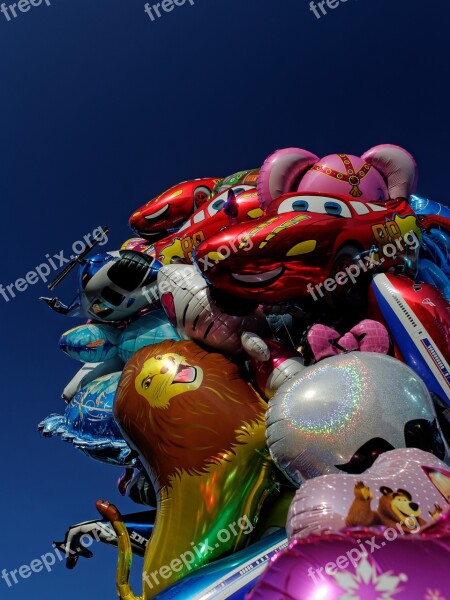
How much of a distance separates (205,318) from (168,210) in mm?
1849

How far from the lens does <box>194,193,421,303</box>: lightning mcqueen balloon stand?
108 inches

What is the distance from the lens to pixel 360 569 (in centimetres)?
117

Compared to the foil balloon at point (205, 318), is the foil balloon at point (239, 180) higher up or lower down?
higher up

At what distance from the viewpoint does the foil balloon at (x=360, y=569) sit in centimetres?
113

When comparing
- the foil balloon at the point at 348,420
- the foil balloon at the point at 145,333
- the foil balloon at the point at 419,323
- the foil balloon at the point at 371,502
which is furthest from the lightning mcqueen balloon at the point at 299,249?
the foil balloon at the point at 371,502

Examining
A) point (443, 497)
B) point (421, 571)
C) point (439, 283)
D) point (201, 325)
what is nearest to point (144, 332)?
point (201, 325)

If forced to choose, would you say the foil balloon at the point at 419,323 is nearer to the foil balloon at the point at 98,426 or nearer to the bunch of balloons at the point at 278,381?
the bunch of balloons at the point at 278,381

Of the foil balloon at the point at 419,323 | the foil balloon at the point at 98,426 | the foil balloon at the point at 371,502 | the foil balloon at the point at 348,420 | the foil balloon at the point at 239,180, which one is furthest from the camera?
the foil balloon at the point at 239,180

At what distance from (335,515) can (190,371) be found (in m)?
1.59
